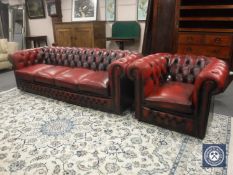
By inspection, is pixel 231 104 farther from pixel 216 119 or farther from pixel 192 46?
pixel 192 46

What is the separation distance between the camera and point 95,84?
103 inches

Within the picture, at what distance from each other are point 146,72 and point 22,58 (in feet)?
8.04

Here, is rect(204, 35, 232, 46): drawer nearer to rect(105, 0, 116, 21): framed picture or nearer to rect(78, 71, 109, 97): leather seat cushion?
rect(78, 71, 109, 97): leather seat cushion

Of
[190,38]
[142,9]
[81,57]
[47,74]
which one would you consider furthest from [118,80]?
[142,9]

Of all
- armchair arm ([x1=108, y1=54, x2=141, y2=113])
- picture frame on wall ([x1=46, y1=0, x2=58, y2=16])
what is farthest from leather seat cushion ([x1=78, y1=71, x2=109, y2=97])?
picture frame on wall ([x1=46, y1=0, x2=58, y2=16])

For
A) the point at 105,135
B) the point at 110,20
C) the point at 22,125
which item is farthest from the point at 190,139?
the point at 110,20

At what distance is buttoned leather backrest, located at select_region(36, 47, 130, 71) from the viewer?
3090 millimetres

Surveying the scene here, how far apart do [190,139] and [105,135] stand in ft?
3.01

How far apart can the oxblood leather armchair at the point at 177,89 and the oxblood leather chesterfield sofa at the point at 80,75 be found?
278mm

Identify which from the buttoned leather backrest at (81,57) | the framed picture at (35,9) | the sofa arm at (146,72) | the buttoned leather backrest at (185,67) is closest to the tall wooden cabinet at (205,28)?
the buttoned leather backrest at (185,67)

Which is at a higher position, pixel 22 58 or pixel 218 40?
A: pixel 218 40

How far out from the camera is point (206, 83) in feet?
6.02

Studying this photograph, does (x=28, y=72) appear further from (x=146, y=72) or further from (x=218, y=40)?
(x=218, y=40)

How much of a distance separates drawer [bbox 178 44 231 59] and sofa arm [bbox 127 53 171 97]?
1544 millimetres
